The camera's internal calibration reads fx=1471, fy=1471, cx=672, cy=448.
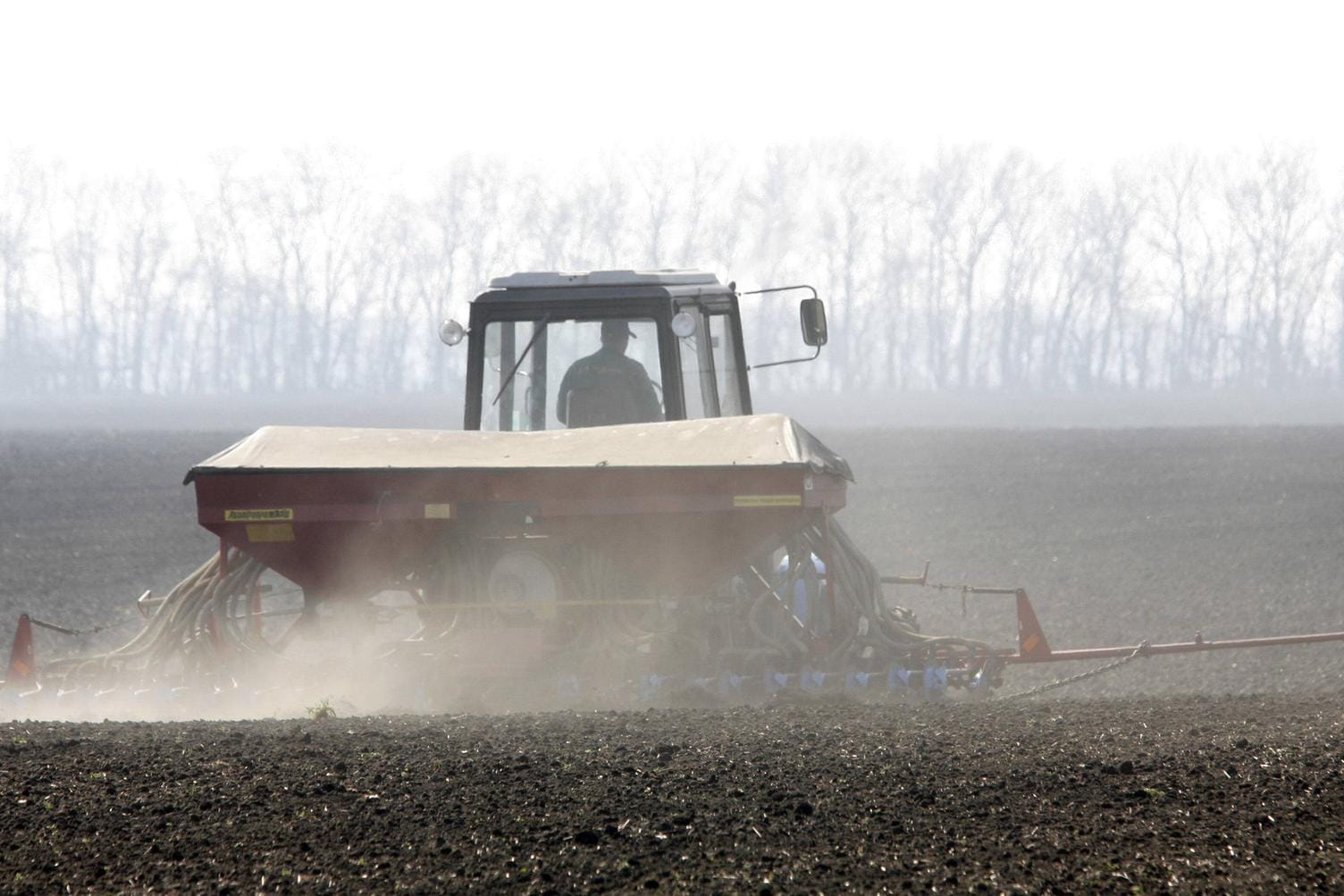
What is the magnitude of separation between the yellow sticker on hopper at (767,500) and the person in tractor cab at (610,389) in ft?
6.01

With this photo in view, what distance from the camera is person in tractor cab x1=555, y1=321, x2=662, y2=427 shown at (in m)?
8.67

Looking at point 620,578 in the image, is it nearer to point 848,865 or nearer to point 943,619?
point 848,865

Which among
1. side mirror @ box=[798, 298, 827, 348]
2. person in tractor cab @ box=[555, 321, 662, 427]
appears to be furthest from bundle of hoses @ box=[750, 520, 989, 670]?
person in tractor cab @ box=[555, 321, 662, 427]

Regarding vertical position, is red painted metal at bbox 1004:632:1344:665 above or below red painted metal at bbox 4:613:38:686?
above

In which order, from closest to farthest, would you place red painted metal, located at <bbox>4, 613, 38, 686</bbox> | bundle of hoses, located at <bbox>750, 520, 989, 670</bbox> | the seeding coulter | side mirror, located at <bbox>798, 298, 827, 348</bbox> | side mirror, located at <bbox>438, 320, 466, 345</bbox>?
1. the seeding coulter
2. bundle of hoses, located at <bbox>750, 520, 989, 670</bbox>
3. red painted metal, located at <bbox>4, 613, 38, 686</bbox>
4. side mirror, located at <bbox>798, 298, 827, 348</bbox>
5. side mirror, located at <bbox>438, 320, 466, 345</bbox>

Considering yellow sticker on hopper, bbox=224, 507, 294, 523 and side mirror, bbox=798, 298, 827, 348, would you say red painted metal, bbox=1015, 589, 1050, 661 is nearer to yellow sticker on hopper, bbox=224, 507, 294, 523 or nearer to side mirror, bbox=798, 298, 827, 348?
side mirror, bbox=798, 298, 827, 348

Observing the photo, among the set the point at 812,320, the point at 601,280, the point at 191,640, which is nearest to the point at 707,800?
the point at 191,640

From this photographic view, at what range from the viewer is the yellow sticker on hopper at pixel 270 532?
6984 millimetres

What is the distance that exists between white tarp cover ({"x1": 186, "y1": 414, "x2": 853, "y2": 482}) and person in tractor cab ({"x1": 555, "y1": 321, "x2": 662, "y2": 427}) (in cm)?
108

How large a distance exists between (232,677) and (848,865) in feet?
15.1

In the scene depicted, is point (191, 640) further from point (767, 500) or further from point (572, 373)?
point (767, 500)

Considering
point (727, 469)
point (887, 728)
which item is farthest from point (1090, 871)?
point (727, 469)

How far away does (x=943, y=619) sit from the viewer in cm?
1234

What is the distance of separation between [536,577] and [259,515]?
1371 mm
